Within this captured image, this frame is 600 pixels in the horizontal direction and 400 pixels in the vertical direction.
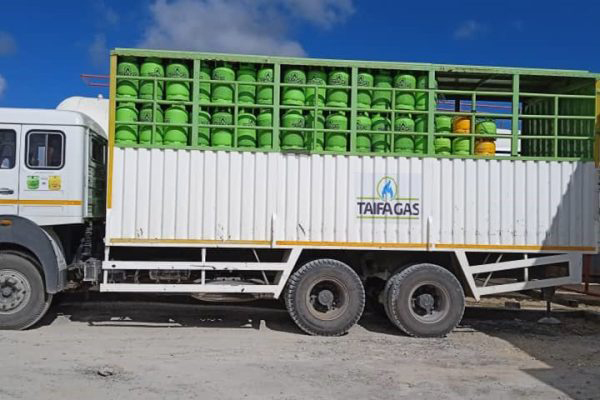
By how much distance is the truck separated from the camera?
8086mm

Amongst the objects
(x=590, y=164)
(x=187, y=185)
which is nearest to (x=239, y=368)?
(x=187, y=185)

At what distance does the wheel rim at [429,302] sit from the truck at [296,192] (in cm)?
2

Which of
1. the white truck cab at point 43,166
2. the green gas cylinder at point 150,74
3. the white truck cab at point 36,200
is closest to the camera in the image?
the white truck cab at point 36,200

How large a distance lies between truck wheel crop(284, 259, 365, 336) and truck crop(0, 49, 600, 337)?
19mm

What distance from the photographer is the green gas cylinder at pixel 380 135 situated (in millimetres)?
8484

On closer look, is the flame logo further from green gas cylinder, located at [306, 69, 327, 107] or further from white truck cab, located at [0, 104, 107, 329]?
white truck cab, located at [0, 104, 107, 329]

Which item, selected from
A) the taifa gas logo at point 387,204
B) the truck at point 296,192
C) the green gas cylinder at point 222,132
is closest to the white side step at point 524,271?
the truck at point 296,192

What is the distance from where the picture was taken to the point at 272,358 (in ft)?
23.2

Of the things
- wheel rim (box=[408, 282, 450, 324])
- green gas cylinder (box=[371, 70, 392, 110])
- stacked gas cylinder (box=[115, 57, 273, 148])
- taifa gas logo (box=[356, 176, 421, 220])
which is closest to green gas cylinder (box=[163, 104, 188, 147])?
stacked gas cylinder (box=[115, 57, 273, 148])

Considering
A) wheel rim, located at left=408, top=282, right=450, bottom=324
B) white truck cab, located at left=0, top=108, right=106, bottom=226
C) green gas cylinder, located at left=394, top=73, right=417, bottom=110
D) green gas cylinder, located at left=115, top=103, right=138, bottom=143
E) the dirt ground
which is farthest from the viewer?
green gas cylinder, located at left=394, top=73, right=417, bottom=110

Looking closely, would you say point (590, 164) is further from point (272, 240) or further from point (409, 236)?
point (272, 240)

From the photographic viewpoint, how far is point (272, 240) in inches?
323

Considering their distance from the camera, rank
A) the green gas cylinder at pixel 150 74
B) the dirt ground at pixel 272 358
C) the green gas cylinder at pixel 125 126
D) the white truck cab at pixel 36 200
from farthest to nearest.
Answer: the green gas cylinder at pixel 150 74 → the green gas cylinder at pixel 125 126 → the white truck cab at pixel 36 200 → the dirt ground at pixel 272 358

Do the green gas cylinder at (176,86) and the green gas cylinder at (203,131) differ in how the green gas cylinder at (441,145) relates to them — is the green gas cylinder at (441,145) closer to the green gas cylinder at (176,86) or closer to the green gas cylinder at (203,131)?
the green gas cylinder at (203,131)
